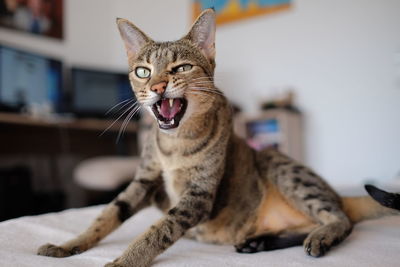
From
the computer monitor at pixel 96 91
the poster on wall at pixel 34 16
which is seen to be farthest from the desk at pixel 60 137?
the poster on wall at pixel 34 16

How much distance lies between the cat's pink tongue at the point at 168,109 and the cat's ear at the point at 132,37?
239mm

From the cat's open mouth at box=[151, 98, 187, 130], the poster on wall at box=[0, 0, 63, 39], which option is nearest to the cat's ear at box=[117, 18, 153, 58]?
the cat's open mouth at box=[151, 98, 187, 130]

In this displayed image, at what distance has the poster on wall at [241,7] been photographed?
3.43 metres

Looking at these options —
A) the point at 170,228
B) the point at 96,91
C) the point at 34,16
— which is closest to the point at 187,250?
the point at 170,228

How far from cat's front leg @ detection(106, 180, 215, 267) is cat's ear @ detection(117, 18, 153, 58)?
457 millimetres

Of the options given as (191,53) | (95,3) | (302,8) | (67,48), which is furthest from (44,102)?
(191,53)

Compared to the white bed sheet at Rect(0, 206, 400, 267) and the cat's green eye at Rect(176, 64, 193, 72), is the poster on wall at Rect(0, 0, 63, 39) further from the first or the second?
the cat's green eye at Rect(176, 64, 193, 72)

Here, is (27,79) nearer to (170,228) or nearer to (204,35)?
(204,35)

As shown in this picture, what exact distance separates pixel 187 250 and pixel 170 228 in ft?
0.33

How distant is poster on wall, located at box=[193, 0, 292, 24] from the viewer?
11.3 ft

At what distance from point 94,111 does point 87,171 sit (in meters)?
0.96

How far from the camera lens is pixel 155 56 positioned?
1.04 metres

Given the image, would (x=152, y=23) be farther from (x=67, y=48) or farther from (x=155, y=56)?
(x=155, y=56)

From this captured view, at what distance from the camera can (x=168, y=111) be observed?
96 cm
